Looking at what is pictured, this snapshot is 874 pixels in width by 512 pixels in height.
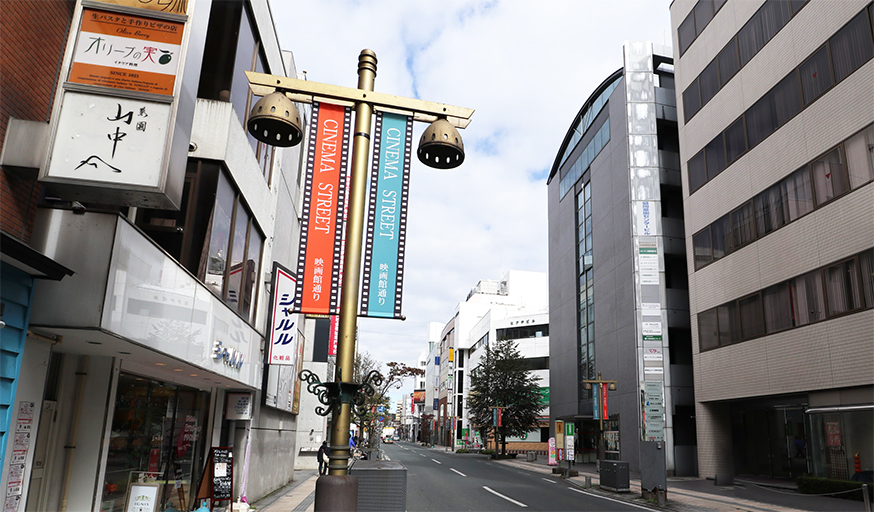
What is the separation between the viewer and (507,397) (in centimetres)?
5125

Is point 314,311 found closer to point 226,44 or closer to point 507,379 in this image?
point 226,44

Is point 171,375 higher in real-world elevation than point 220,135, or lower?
lower

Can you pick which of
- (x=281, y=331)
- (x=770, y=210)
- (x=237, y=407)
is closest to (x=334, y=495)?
(x=237, y=407)

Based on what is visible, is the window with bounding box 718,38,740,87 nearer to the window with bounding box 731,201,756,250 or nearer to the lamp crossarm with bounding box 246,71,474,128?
the window with bounding box 731,201,756,250

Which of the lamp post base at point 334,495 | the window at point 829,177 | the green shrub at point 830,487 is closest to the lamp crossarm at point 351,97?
the lamp post base at point 334,495

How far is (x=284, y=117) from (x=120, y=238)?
2149mm

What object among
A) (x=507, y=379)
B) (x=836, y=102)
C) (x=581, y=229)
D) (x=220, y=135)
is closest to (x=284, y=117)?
(x=220, y=135)

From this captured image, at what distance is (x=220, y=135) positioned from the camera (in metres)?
11.0

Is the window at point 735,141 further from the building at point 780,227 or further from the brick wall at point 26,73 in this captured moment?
the brick wall at point 26,73

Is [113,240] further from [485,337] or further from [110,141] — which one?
[485,337]

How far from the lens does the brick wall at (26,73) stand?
5.81 m

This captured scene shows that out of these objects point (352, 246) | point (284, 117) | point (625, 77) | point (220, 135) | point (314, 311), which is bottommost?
point (314, 311)

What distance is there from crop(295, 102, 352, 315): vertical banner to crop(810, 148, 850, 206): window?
60.1ft

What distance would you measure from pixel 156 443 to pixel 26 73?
6.73 meters
